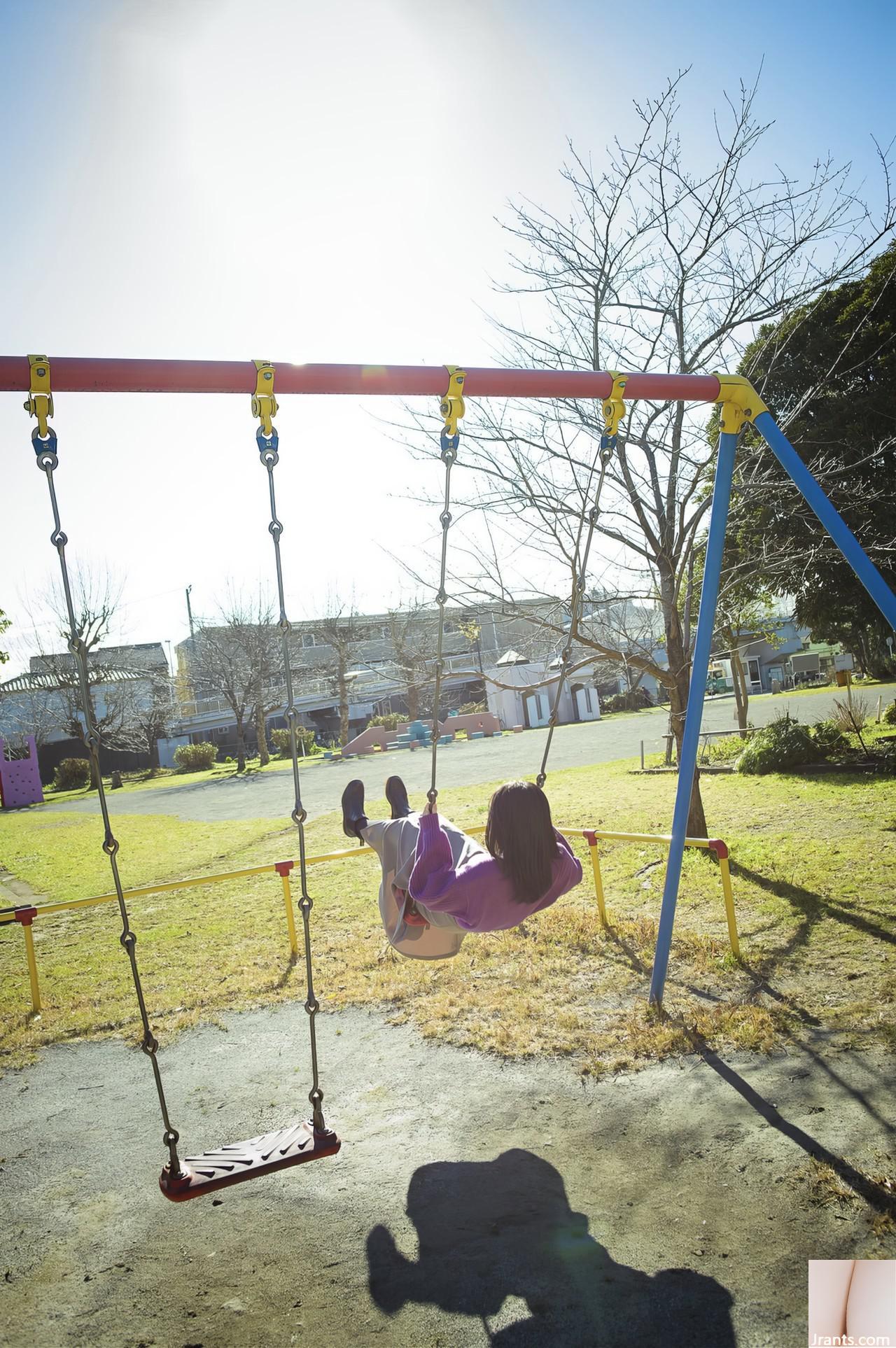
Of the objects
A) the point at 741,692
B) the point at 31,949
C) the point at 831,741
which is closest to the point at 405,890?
the point at 31,949

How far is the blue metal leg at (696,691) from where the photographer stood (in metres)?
4.16

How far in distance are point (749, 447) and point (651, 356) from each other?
1.22 meters

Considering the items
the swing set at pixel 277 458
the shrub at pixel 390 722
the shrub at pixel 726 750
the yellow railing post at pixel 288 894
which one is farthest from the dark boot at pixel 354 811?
the shrub at pixel 390 722

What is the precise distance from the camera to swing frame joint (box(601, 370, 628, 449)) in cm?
372

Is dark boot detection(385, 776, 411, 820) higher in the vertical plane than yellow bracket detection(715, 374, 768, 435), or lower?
lower

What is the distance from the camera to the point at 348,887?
8.66m

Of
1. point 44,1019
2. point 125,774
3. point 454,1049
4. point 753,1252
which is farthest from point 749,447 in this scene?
point 125,774

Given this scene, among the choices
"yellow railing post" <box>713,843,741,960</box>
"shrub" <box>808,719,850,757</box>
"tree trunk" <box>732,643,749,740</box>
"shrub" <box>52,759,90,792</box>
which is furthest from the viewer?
"shrub" <box>52,759,90,792</box>

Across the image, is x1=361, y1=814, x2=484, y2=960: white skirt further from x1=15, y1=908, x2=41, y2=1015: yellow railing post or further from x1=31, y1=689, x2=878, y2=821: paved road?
x1=31, y1=689, x2=878, y2=821: paved road

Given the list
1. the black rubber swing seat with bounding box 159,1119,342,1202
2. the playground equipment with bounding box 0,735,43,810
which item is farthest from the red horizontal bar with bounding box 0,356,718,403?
the playground equipment with bounding box 0,735,43,810

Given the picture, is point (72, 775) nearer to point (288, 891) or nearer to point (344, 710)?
point (344, 710)

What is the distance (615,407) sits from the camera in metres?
3.73

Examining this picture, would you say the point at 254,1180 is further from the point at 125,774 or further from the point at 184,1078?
the point at 125,774

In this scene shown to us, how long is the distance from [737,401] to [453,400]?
149cm
